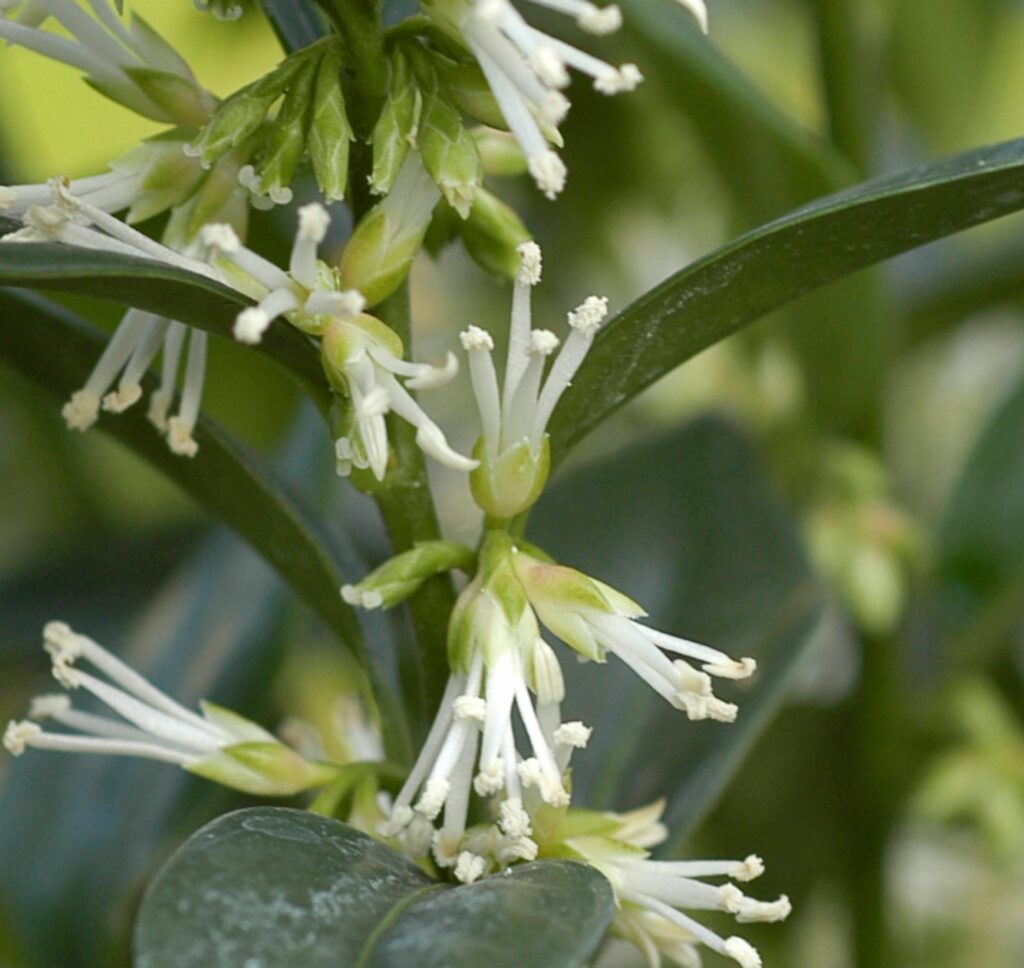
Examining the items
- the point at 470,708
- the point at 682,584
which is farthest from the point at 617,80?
the point at 682,584

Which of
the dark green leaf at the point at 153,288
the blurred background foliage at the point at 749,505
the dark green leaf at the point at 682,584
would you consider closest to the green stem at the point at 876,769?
the blurred background foliage at the point at 749,505

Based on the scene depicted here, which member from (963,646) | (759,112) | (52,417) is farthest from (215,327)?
(52,417)

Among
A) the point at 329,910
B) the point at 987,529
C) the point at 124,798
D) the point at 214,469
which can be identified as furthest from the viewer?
the point at 987,529

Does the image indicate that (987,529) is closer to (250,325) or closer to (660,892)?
(660,892)

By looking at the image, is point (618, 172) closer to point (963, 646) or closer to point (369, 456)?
point (963, 646)

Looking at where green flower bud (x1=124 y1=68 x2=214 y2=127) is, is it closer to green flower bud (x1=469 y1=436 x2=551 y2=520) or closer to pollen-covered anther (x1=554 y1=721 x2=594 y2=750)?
green flower bud (x1=469 y1=436 x2=551 y2=520)

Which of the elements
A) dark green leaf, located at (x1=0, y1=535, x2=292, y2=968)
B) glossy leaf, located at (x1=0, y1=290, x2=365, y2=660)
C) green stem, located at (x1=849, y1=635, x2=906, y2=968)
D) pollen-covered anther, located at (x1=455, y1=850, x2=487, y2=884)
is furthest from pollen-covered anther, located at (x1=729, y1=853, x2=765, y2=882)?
green stem, located at (x1=849, y1=635, x2=906, y2=968)
